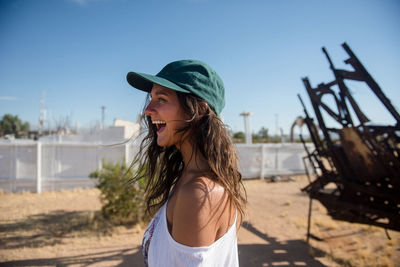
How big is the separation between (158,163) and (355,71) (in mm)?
3408

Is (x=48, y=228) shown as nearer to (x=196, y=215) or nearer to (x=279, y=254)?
(x=279, y=254)

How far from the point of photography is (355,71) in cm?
356

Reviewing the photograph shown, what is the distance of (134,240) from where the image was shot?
4973mm

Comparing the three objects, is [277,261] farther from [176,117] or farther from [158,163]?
[176,117]

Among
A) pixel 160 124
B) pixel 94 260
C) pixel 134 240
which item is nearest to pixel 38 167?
pixel 134 240

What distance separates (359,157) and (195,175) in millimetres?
3815

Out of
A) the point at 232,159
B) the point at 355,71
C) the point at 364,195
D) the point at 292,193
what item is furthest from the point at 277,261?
the point at 292,193

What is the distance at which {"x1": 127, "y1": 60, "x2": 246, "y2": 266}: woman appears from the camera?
876 mm

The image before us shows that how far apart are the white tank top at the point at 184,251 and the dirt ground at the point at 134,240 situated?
350cm

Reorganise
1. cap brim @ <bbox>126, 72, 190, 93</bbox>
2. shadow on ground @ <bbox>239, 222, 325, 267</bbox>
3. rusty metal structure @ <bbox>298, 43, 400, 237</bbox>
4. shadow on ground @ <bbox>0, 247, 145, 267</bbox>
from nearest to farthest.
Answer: cap brim @ <bbox>126, 72, 190, 93</bbox> < rusty metal structure @ <bbox>298, 43, 400, 237</bbox> < shadow on ground @ <bbox>0, 247, 145, 267</bbox> < shadow on ground @ <bbox>239, 222, 325, 267</bbox>

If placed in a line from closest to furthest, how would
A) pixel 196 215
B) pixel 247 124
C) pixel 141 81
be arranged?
pixel 196 215
pixel 141 81
pixel 247 124

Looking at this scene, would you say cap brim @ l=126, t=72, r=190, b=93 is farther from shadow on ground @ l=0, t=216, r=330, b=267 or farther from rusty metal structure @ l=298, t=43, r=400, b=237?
rusty metal structure @ l=298, t=43, r=400, b=237

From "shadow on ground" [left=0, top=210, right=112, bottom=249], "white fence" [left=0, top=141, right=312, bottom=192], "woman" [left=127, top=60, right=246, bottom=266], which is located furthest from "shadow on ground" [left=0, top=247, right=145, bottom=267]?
"white fence" [left=0, top=141, right=312, bottom=192]

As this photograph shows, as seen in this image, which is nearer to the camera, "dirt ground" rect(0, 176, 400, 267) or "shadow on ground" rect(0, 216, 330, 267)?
"shadow on ground" rect(0, 216, 330, 267)
